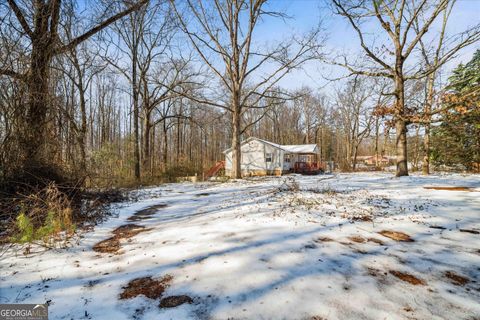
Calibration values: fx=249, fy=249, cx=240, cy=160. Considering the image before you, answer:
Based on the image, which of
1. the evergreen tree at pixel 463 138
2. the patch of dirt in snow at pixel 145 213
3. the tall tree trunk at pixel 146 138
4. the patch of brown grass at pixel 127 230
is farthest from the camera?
the tall tree trunk at pixel 146 138

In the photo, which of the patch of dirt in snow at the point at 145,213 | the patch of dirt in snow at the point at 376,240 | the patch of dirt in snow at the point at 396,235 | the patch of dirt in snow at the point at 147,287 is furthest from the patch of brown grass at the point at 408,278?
the patch of dirt in snow at the point at 145,213

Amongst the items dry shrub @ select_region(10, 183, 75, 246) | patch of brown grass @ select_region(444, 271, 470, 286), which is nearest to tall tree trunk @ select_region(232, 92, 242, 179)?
dry shrub @ select_region(10, 183, 75, 246)

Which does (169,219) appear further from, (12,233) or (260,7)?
(260,7)

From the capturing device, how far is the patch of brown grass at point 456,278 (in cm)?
254

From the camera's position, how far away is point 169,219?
5.62 m

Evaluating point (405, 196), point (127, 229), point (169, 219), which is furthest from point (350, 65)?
point (127, 229)

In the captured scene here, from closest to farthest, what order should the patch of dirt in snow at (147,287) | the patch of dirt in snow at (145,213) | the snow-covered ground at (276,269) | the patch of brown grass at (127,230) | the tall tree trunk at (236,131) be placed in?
the snow-covered ground at (276,269) < the patch of dirt in snow at (147,287) < the patch of brown grass at (127,230) < the patch of dirt in snow at (145,213) < the tall tree trunk at (236,131)

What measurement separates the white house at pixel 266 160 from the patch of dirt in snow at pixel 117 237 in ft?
63.0

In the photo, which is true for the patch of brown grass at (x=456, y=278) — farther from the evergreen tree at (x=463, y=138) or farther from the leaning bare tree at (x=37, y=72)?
the evergreen tree at (x=463, y=138)

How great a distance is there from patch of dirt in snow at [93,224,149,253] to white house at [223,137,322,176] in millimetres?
19195

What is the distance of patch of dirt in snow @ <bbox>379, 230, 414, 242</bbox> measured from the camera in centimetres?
378

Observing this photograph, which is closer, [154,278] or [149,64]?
[154,278]

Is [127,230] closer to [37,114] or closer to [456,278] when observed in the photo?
[37,114]

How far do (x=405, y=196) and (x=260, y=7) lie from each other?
13464 millimetres
